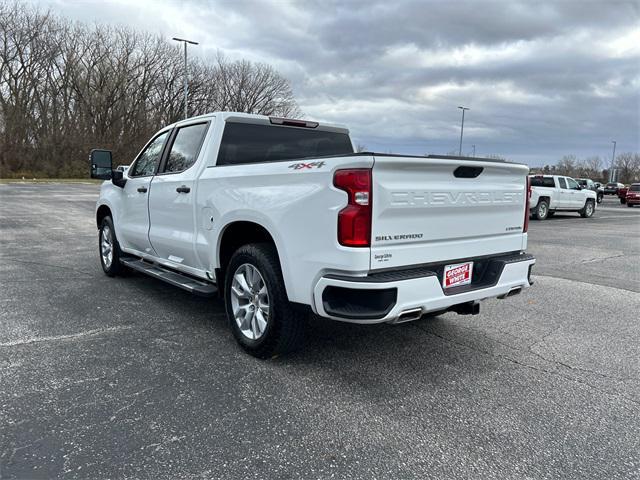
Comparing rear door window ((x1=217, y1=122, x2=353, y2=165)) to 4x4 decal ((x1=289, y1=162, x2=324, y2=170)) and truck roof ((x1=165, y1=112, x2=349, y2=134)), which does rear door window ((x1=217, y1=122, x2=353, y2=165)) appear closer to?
truck roof ((x1=165, y1=112, x2=349, y2=134))

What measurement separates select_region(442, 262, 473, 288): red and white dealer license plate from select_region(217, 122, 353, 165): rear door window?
1477 mm

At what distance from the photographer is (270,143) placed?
4.71 m

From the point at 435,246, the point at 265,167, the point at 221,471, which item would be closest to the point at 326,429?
the point at 221,471

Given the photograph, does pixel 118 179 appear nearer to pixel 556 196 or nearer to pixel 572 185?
pixel 556 196

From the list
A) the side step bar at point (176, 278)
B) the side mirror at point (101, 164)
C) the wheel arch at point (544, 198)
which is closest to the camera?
the side step bar at point (176, 278)

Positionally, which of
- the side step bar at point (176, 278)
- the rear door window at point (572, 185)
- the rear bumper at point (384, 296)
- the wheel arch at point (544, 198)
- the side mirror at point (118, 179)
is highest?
the side mirror at point (118, 179)

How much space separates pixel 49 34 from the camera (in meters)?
42.2

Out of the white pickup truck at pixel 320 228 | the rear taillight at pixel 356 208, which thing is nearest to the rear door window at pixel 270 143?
the white pickup truck at pixel 320 228

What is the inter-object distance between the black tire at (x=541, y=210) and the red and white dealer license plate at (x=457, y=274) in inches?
653

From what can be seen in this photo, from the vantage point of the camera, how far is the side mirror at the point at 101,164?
230 inches

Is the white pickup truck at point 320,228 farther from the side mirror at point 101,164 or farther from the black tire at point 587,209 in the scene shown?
the black tire at point 587,209

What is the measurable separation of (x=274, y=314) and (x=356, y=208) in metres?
1.07

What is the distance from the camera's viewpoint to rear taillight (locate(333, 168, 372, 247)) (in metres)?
2.88

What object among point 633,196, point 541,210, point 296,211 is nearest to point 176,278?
point 296,211
